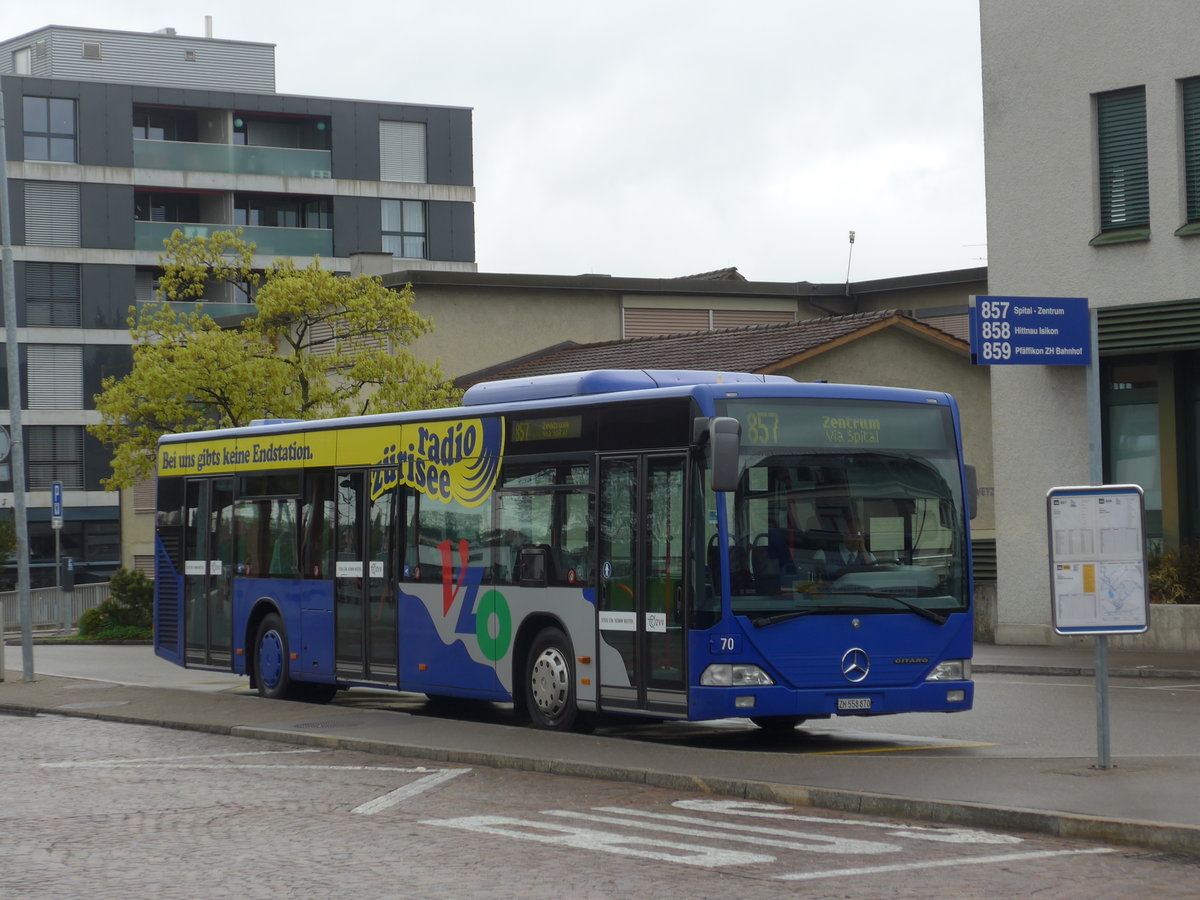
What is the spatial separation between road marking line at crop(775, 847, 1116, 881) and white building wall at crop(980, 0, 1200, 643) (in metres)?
15.9

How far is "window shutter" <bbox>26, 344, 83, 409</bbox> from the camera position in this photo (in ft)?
204

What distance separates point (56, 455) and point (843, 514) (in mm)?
52977

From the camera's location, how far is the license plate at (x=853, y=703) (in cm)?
1387

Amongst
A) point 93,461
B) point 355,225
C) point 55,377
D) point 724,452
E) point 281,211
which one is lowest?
point 724,452

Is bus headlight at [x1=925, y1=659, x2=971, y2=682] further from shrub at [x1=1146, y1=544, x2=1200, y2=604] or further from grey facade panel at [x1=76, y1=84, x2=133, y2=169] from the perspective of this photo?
grey facade panel at [x1=76, y1=84, x2=133, y2=169]

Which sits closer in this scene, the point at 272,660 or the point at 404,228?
the point at 272,660

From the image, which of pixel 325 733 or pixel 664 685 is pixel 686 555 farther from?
pixel 325 733

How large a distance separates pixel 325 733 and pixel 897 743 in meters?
4.84

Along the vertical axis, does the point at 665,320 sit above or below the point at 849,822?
above

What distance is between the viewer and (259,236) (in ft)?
208

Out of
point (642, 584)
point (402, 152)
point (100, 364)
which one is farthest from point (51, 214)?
point (642, 584)

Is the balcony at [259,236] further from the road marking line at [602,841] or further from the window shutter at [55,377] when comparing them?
the road marking line at [602,841]

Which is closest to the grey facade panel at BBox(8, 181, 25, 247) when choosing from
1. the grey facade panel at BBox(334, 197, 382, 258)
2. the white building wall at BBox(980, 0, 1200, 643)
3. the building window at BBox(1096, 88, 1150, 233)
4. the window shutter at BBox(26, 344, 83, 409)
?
the window shutter at BBox(26, 344, 83, 409)

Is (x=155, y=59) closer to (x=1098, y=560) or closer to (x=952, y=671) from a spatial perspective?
(x=952, y=671)
